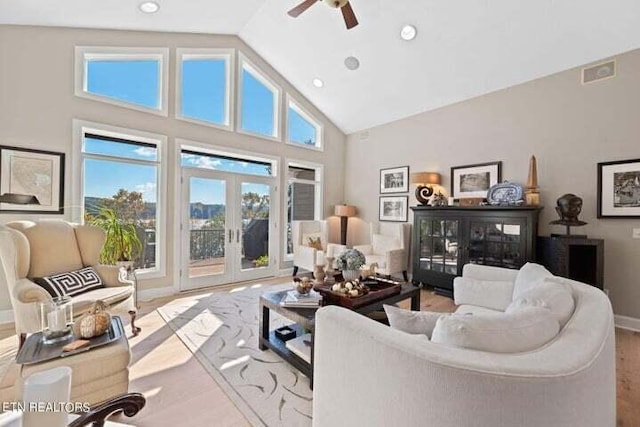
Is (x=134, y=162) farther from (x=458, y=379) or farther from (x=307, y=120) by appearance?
(x=458, y=379)

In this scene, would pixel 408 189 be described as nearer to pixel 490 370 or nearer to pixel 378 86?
pixel 378 86

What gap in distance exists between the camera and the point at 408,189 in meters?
5.47

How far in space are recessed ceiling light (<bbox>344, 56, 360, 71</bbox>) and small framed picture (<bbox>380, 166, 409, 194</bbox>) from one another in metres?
1.98

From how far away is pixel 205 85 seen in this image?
4770 millimetres

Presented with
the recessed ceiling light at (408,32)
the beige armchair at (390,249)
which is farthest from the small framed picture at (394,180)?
the recessed ceiling light at (408,32)

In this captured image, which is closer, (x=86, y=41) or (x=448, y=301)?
(x=86, y=41)

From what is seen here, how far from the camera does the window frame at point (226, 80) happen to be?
4387mm

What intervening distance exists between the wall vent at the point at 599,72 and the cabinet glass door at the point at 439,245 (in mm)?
2307

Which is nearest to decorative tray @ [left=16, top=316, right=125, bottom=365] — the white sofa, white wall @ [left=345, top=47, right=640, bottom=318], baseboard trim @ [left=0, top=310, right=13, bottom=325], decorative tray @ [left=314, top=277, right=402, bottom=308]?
the white sofa

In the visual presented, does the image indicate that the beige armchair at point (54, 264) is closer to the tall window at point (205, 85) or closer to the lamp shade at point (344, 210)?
the tall window at point (205, 85)

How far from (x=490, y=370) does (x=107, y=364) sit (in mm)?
1996

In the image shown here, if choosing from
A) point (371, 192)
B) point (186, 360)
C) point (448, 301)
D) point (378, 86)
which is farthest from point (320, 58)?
point (186, 360)

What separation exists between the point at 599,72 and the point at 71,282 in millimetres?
6135

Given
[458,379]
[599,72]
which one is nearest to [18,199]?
[458,379]
